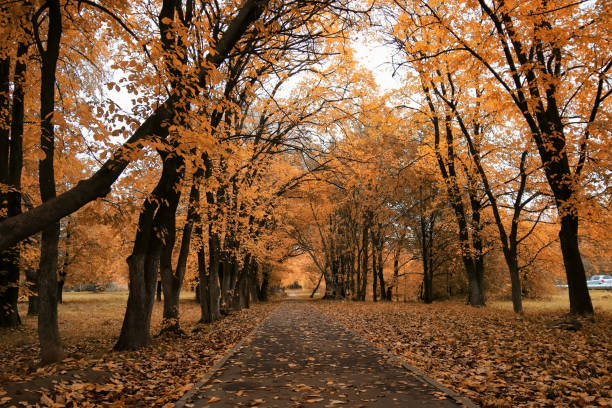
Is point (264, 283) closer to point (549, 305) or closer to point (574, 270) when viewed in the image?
point (549, 305)

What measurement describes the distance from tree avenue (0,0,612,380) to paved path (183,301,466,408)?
109 inches

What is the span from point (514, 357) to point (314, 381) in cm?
356

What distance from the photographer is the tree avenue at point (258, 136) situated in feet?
20.9

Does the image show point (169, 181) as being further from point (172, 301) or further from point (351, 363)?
point (351, 363)

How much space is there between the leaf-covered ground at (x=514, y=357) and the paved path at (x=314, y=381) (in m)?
0.57

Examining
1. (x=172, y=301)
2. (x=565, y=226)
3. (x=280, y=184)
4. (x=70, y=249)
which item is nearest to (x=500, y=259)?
(x=280, y=184)

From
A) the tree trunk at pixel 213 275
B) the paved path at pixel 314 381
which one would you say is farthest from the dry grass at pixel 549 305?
the tree trunk at pixel 213 275

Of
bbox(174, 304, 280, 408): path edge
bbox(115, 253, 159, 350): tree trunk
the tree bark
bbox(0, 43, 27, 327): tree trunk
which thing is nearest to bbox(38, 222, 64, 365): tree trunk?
bbox(115, 253, 159, 350): tree trunk

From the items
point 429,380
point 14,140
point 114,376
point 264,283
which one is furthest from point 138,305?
point 264,283

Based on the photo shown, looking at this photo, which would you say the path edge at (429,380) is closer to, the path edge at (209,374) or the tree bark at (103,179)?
the path edge at (209,374)

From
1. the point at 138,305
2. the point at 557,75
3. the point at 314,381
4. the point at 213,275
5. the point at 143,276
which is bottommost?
the point at 314,381

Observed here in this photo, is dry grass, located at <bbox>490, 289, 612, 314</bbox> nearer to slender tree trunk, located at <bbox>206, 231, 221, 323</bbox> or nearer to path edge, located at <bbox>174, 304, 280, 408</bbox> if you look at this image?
path edge, located at <bbox>174, 304, 280, 408</bbox>

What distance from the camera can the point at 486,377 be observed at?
5805 millimetres

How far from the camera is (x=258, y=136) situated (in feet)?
34.4
